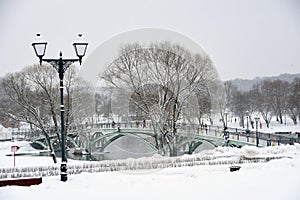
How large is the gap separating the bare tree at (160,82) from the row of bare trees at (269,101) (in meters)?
25.0

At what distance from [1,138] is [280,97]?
38.3 meters

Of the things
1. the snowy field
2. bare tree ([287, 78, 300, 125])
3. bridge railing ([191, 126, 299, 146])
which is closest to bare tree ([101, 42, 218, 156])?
bridge railing ([191, 126, 299, 146])

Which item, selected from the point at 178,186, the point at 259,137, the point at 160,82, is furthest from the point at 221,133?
the point at 178,186

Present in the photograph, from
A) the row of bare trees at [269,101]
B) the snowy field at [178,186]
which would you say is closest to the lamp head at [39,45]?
the snowy field at [178,186]

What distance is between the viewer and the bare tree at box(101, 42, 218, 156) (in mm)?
25062

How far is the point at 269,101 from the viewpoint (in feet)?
176

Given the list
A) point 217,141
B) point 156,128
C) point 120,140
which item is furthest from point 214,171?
point 120,140

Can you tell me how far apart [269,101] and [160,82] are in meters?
32.6

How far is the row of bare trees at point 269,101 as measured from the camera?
163 feet

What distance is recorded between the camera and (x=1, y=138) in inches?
1881

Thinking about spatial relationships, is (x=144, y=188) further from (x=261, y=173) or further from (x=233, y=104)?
(x=233, y=104)

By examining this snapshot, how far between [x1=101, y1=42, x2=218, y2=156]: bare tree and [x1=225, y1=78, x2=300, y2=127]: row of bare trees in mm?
24969

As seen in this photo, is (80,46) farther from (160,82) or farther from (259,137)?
(259,137)

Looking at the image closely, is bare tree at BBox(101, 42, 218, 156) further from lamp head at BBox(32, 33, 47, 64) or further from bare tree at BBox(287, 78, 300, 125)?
bare tree at BBox(287, 78, 300, 125)
